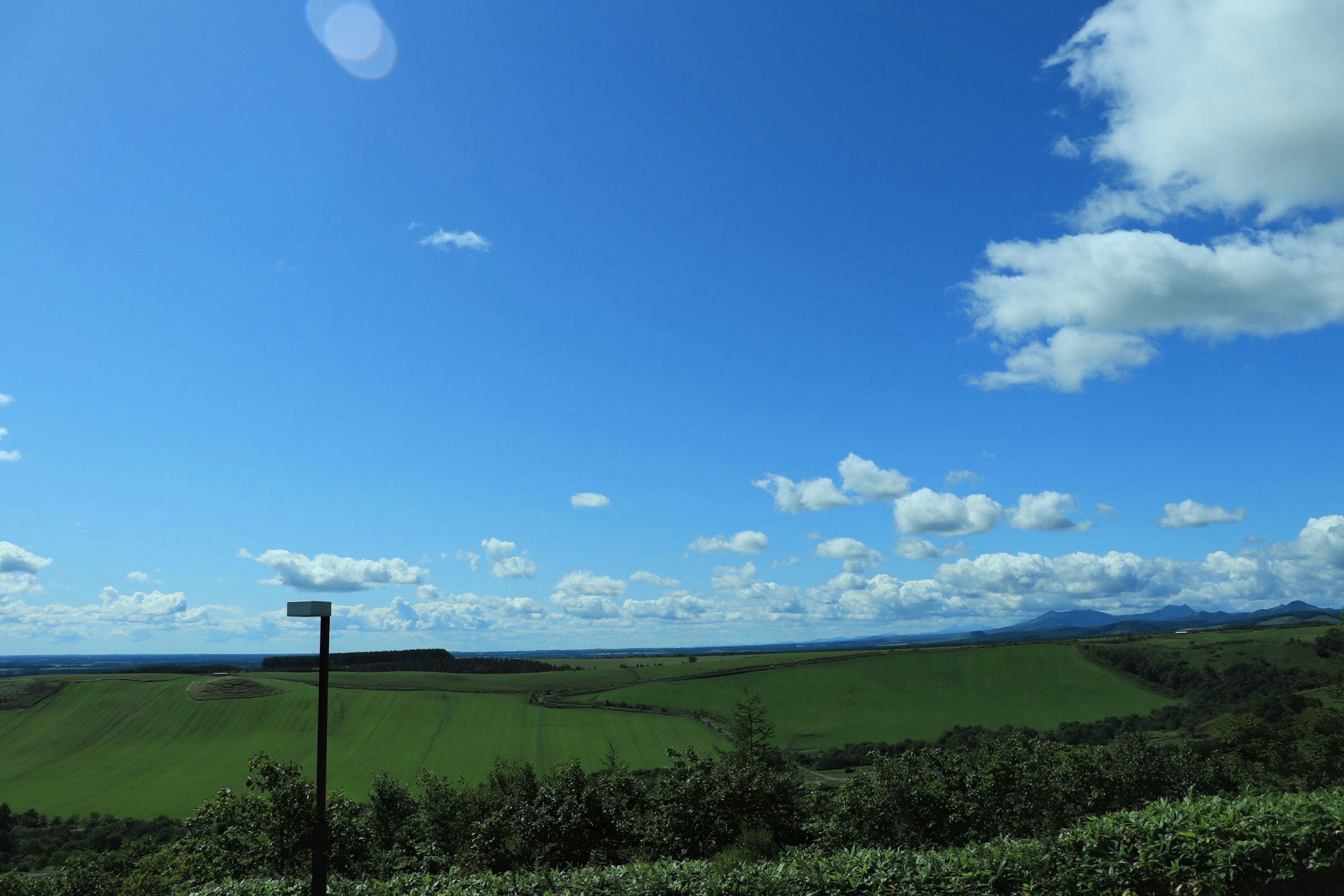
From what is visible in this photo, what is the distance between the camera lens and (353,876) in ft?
78.9

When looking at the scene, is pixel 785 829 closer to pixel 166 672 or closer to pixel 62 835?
pixel 62 835

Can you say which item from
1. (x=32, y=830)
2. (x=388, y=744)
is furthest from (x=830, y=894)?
(x=388, y=744)

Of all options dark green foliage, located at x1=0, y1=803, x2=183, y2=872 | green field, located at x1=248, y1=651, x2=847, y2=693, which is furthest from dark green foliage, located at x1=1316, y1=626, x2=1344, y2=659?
dark green foliage, located at x1=0, y1=803, x2=183, y2=872

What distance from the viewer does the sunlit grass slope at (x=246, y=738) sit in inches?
3932

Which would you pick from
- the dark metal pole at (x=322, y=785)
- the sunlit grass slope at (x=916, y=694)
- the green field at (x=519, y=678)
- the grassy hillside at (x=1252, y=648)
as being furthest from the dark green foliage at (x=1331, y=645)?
the dark metal pole at (x=322, y=785)

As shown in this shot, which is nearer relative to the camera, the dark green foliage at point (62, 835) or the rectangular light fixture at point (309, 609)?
the rectangular light fixture at point (309, 609)

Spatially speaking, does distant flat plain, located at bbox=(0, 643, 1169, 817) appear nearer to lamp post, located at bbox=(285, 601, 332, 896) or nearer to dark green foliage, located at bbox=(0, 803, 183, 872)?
dark green foliage, located at bbox=(0, 803, 183, 872)

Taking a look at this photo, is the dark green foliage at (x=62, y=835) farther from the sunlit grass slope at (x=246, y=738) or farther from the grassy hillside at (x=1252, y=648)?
the grassy hillside at (x=1252, y=648)

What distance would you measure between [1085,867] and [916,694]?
134373 mm

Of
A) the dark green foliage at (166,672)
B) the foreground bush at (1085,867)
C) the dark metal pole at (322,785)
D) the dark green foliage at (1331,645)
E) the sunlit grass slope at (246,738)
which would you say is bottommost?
the sunlit grass slope at (246,738)

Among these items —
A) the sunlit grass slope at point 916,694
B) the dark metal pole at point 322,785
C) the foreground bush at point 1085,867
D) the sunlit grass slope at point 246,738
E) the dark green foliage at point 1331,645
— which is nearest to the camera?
the foreground bush at point 1085,867

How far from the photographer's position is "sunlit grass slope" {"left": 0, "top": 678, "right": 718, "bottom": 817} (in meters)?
99.9

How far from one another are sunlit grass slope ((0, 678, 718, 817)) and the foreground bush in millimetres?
85743

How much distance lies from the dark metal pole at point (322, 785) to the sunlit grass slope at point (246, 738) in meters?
85.8
